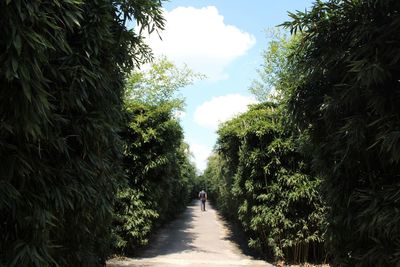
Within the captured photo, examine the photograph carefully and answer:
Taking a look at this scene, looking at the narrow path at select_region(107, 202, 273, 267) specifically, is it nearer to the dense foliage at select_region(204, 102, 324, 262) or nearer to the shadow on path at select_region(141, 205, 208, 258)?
the shadow on path at select_region(141, 205, 208, 258)

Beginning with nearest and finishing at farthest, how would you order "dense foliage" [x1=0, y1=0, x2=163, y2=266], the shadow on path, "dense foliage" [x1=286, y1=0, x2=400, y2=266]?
"dense foliage" [x1=0, y1=0, x2=163, y2=266], "dense foliage" [x1=286, y1=0, x2=400, y2=266], the shadow on path

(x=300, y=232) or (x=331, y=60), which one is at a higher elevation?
(x=331, y=60)

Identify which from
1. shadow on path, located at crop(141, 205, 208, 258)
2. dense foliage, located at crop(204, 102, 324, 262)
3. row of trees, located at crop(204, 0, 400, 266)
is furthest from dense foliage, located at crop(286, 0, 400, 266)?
shadow on path, located at crop(141, 205, 208, 258)

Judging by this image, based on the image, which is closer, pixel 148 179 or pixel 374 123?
pixel 374 123

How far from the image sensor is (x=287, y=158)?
341 inches

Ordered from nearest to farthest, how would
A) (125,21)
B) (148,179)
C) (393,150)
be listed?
1. (393,150)
2. (125,21)
3. (148,179)

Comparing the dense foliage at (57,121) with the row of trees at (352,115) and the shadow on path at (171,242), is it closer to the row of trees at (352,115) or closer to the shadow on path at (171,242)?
the row of trees at (352,115)

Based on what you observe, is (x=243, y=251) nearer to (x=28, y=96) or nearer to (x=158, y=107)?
(x=158, y=107)

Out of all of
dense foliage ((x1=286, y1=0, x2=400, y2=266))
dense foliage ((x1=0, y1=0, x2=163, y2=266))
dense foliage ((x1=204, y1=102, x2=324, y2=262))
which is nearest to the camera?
dense foliage ((x1=0, y1=0, x2=163, y2=266))

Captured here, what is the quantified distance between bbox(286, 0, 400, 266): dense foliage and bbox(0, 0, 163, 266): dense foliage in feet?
5.50

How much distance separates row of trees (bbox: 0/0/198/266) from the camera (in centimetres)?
246

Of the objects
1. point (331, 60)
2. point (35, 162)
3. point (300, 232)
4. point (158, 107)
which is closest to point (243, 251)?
point (300, 232)

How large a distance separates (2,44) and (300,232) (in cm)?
711

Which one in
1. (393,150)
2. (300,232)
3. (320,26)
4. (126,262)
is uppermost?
(320,26)
